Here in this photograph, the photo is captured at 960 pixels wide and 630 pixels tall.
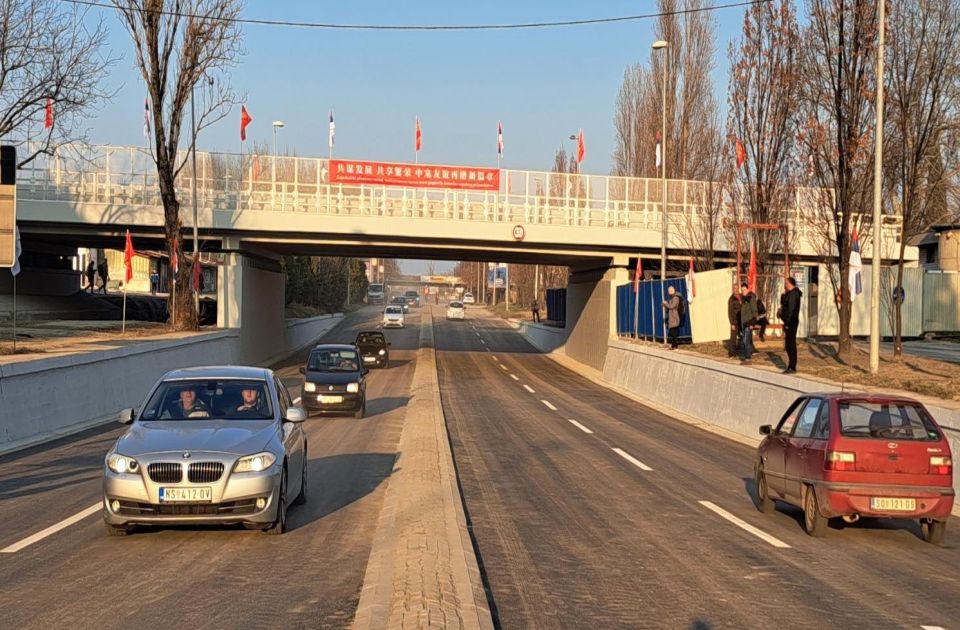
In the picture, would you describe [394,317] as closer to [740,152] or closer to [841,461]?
[740,152]

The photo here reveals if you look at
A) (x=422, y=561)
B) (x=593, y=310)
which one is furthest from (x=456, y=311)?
(x=422, y=561)

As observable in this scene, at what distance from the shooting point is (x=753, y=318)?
2677cm

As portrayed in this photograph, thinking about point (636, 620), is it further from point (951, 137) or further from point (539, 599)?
point (951, 137)

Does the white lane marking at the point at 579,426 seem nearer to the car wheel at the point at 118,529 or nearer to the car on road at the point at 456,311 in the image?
the car wheel at the point at 118,529

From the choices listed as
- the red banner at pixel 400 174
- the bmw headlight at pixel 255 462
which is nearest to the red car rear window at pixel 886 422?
the bmw headlight at pixel 255 462

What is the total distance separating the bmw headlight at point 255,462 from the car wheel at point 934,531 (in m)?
6.88

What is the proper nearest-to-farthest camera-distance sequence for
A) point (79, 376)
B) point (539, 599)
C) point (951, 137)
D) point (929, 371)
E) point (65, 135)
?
1. point (539, 599)
2. point (79, 376)
3. point (929, 371)
4. point (951, 137)
5. point (65, 135)

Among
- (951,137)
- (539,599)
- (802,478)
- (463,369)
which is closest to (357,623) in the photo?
(539,599)

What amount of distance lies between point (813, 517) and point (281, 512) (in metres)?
5.63

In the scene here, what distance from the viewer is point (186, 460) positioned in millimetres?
8922

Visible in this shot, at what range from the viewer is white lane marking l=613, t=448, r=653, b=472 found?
15672 mm

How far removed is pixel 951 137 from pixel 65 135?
104 ft

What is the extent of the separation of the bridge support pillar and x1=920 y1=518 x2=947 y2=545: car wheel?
33.7m

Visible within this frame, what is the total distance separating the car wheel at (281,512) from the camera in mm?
9461
